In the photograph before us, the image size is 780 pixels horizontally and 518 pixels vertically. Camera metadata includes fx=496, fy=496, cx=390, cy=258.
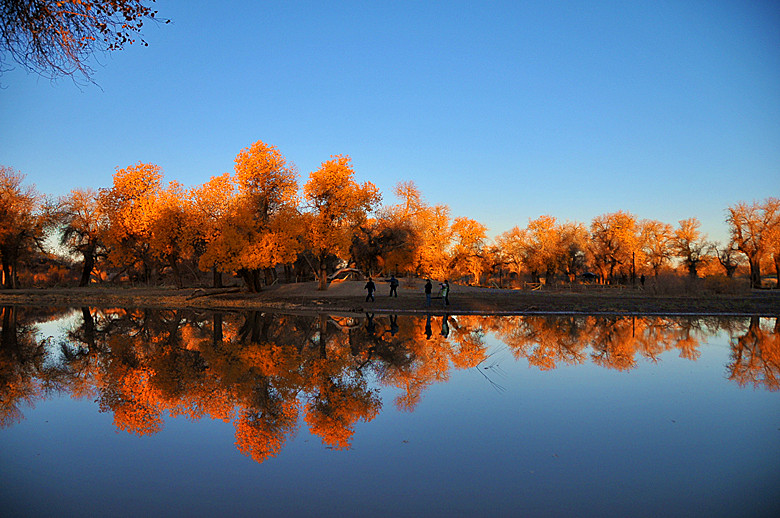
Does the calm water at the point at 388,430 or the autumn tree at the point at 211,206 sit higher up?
the autumn tree at the point at 211,206

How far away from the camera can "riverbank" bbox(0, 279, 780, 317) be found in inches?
1095

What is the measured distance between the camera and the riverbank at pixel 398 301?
2781cm

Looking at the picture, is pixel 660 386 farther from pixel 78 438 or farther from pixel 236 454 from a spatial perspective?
pixel 78 438

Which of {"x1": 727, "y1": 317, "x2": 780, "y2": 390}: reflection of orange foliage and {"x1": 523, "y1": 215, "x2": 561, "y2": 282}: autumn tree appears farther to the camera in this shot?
{"x1": 523, "y1": 215, "x2": 561, "y2": 282}: autumn tree

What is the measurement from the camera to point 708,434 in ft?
24.3

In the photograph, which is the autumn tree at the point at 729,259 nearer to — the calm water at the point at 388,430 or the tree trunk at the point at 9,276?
the calm water at the point at 388,430

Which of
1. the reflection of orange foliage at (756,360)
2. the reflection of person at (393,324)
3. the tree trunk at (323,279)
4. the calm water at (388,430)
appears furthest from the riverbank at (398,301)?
the calm water at (388,430)

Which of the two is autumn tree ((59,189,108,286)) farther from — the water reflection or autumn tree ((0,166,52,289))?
the water reflection

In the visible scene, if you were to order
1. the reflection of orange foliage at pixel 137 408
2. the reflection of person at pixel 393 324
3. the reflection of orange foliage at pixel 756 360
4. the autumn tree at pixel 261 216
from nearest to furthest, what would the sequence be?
the reflection of orange foliage at pixel 137 408 < the reflection of orange foliage at pixel 756 360 < the reflection of person at pixel 393 324 < the autumn tree at pixel 261 216

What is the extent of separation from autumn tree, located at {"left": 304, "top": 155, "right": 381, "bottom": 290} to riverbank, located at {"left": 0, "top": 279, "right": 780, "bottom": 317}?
3.06 metres

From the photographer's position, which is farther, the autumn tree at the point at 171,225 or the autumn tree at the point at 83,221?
the autumn tree at the point at 83,221

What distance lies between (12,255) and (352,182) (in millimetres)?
33953

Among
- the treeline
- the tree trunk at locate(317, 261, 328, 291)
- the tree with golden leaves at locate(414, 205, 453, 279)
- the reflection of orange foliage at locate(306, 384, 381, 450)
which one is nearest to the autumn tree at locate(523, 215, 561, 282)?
the treeline

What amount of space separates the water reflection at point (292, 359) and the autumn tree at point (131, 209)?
50.6ft
